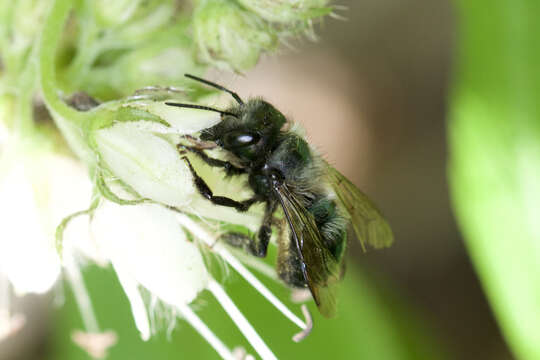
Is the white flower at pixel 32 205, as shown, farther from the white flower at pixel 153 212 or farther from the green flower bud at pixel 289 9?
the green flower bud at pixel 289 9

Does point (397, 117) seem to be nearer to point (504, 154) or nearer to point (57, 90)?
point (504, 154)

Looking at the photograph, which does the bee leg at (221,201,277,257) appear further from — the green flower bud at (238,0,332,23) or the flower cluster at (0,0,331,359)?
the green flower bud at (238,0,332,23)

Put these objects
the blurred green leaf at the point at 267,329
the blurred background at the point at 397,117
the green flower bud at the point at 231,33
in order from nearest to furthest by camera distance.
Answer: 1. the green flower bud at the point at 231,33
2. the blurred green leaf at the point at 267,329
3. the blurred background at the point at 397,117

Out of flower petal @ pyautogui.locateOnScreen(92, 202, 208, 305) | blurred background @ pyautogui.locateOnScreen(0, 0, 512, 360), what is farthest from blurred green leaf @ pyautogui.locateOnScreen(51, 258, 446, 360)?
blurred background @ pyautogui.locateOnScreen(0, 0, 512, 360)

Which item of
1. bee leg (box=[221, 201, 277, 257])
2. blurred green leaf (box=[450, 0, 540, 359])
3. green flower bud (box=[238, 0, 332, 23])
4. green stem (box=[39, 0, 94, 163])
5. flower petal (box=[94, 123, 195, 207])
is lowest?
blurred green leaf (box=[450, 0, 540, 359])

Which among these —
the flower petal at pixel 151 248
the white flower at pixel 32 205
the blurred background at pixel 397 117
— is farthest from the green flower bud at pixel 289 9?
the blurred background at pixel 397 117

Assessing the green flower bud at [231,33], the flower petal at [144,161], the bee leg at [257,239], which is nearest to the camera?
the flower petal at [144,161]

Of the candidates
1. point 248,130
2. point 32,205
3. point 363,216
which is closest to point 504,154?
point 363,216

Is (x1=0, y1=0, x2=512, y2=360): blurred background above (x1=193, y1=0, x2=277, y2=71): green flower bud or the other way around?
the other way around

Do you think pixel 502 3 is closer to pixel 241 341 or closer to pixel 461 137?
pixel 461 137
